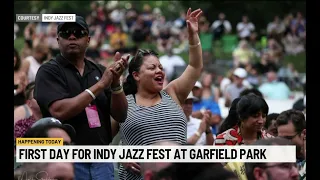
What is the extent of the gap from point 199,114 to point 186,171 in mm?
4996

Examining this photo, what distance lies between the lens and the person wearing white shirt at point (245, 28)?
25453 millimetres

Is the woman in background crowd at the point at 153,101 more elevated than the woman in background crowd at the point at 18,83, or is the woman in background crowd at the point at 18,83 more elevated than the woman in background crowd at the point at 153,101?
the woman in background crowd at the point at 18,83

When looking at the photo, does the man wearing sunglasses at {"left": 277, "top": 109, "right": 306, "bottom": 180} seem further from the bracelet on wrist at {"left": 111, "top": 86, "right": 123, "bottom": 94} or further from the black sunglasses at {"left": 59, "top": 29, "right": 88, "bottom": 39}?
the black sunglasses at {"left": 59, "top": 29, "right": 88, "bottom": 39}

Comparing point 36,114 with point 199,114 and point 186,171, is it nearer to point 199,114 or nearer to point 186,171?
point 186,171

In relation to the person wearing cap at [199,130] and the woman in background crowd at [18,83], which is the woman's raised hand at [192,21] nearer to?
the person wearing cap at [199,130]

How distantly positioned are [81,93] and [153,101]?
1.86 ft

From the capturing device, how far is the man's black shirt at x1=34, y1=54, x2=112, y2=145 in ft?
16.6

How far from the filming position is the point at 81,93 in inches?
197

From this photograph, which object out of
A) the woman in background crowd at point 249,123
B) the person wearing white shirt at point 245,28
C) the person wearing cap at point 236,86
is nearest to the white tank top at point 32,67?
the woman in background crowd at point 249,123

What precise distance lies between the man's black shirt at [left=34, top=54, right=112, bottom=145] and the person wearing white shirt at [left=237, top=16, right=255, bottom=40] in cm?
2032

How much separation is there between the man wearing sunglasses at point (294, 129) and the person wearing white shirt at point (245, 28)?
1950 centimetres

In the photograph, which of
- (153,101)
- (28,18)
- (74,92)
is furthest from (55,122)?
(28,18)

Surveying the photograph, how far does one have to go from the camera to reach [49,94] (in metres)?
5.06
